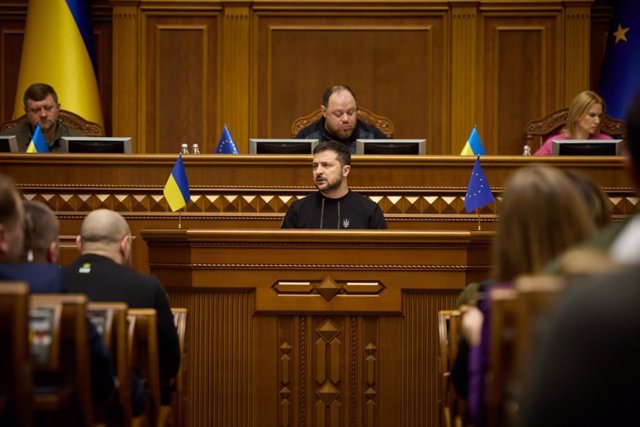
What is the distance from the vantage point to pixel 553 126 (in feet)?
29.9

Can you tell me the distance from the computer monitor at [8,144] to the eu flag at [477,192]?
3.17 meters

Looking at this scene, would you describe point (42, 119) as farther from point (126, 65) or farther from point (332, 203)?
point (332, 203)

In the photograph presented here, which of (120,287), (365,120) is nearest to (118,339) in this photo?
(120,287)

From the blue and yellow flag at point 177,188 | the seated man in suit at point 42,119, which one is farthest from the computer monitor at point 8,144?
the blue and yellow flag at point 177,188

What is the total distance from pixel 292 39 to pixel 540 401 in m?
8.38

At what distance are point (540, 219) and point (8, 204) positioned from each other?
5.05ft

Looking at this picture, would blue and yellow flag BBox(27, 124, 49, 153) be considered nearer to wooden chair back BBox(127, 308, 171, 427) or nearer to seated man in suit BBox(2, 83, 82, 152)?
seated man in suit BBox(2, 83, 82, 152)

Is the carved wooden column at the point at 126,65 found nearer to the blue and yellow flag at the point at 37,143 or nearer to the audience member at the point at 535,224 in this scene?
the blue and yellow flag at the point at 37,143

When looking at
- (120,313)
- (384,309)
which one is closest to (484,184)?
(384,309)

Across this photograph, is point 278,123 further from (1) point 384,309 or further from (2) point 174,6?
(1) point 384,309

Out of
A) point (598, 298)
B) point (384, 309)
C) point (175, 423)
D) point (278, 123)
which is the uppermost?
point (278, 123)

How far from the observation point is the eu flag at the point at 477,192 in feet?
21.4

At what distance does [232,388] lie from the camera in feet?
17.0

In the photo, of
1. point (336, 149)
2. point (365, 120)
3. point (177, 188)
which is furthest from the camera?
point (365, 120)
